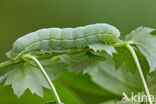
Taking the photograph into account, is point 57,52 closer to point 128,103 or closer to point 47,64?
point 47,64

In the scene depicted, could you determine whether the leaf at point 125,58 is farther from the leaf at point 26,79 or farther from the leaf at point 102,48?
the leaf at point 26,79

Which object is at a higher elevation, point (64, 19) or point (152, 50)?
point (152, 50)

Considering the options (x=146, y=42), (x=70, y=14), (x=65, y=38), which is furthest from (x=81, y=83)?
(x=70, y=14)

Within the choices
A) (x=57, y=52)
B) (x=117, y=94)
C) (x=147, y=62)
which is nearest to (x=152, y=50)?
(x=147, y=62)

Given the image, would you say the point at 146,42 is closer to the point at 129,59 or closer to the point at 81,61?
the point at 129,59

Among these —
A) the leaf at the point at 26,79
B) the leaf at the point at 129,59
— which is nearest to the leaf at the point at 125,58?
the leaf at the point at 129,59

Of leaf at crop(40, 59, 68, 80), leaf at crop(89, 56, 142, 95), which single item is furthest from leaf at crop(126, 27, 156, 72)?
leaf at crop(89, 56, 142, 95)
